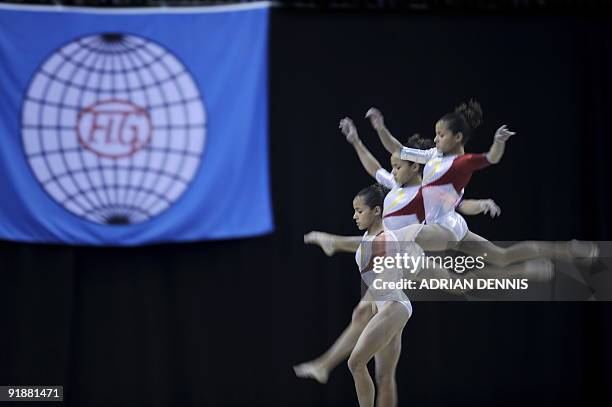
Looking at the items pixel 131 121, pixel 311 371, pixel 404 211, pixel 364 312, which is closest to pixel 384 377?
pixel 364 312

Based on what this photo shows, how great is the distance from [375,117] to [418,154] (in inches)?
57.3

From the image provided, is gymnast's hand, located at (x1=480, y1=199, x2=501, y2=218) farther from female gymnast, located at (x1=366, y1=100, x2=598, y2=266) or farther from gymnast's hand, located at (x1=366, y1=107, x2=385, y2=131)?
gymnast's hand, located at (x1=366, y1=107, x2=385, y2=131)

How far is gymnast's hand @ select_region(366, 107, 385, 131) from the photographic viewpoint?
17.8ft

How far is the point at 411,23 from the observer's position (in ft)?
21.0

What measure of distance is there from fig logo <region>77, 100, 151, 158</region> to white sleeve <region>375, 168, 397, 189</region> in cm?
219

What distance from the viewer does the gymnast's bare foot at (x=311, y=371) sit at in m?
6.19

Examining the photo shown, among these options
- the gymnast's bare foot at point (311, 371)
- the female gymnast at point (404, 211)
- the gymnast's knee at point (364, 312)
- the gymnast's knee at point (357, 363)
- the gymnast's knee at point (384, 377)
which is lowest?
the gymnast's bare foot at point (311, 371)

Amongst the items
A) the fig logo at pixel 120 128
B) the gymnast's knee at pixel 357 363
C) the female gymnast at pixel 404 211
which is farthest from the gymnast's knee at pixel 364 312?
the fig logo at pixel 120 128

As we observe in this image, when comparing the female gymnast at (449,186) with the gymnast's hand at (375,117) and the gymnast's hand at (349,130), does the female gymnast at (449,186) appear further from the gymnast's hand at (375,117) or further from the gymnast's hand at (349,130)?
the gymnast's hand at (349,130)

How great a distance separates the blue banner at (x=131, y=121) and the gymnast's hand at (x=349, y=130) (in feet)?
1.97

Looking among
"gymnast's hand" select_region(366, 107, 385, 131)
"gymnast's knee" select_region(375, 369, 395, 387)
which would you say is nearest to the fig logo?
"gymnast's hand" select_region(366, 107, 385, 131)

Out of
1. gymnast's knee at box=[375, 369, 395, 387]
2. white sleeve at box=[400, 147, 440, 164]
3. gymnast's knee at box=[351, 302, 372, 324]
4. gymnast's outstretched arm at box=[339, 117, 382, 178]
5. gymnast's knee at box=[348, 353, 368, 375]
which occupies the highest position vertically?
gymnast's outstretched arm at box=[339, 117, 382, 178]

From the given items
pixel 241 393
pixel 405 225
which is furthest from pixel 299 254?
pixel 405 225

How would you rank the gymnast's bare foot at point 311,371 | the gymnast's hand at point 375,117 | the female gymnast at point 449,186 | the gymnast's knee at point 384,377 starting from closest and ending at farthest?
the female gymnast at point 449,186 → the gymnast's knee at point 384,377 → the gymnast's hand at point 375,117 → the gymnast's bare foot at point 311,371
